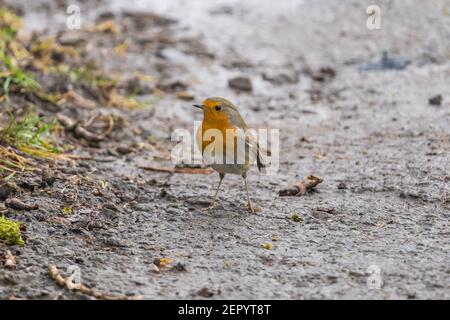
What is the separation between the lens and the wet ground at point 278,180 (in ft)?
12.9

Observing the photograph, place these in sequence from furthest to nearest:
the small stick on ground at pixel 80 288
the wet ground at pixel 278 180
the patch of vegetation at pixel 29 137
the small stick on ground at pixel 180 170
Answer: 1. the small stick on ground at pixel 180 170
2. the patch of vegetation at pixel 29 137
3. the wet ground at pixel 278 180
4. the small stick on ground at pixel 80 288

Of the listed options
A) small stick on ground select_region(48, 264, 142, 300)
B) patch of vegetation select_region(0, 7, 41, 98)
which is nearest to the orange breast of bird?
small stick on ground select_region(48, 264, 142, 300)

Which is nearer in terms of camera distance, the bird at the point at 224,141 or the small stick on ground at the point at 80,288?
the small stick on ground at the point at 80,288

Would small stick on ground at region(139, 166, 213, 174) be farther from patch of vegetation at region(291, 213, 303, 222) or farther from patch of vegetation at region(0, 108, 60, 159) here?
patch of vegetation at region(291, 213, 303, 222)

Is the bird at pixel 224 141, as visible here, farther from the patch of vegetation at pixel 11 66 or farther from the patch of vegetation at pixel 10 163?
the patch of vegetation at pixel 11 66

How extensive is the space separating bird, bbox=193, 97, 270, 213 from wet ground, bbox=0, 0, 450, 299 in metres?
0.34

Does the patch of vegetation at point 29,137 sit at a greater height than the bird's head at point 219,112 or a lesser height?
lesser

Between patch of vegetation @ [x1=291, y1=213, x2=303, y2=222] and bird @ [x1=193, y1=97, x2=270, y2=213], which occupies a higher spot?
bird @ [x1=193, y1=97, x2=270, y2=213]

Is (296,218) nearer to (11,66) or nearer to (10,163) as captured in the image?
(10,163)

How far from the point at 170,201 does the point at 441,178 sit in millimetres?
1974

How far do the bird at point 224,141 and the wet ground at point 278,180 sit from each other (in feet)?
1.11

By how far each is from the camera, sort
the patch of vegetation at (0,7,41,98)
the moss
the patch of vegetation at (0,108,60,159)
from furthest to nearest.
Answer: the patch of vegetation at (0,7,41,98) → the patch of vegetation at (0,108,60,159) → the moss

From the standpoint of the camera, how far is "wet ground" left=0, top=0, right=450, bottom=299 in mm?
3936

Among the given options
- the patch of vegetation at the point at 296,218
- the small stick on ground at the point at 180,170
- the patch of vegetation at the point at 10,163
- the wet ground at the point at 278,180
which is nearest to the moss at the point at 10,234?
the wet ground at the point at 278,180
